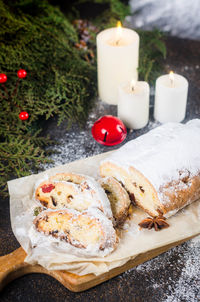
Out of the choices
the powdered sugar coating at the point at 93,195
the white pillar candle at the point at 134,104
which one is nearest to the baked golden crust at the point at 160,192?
the powdered sugar coating at the point at 93,195

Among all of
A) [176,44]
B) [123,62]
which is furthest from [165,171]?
[176,44]

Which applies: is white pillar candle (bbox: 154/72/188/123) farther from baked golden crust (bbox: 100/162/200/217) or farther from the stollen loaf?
baked golden crust (bbox: 100/162/200/217)

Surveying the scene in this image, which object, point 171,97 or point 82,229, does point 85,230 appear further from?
point 171,97

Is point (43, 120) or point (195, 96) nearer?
point (43, 120)

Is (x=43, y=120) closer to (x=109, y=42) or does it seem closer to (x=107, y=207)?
(x=109, y=42)

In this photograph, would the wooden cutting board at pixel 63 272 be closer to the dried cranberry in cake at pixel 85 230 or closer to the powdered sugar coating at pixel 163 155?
the dried cranberry in cake at pixel 85 230

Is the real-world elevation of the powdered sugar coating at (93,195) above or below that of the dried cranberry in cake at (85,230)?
above
